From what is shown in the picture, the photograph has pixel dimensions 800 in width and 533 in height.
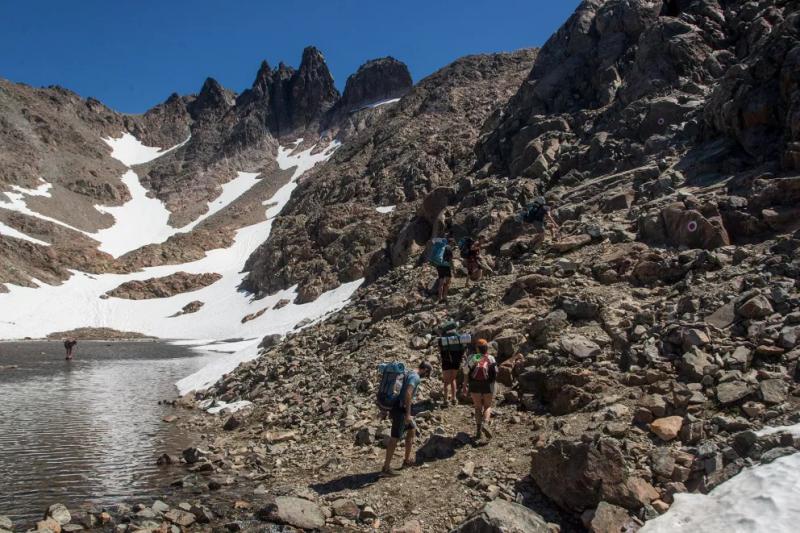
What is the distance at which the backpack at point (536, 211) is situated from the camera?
2172cm

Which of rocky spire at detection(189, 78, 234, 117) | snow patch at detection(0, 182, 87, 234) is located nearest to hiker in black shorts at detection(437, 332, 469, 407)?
snow patch at detection(0, 182, 87, 234)

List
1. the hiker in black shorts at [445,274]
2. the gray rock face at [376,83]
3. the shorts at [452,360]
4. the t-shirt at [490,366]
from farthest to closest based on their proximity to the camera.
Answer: the gray rock face at [376,83] < the hiker in black shorts at [445,274] < the shorts at [452,360] < the t-shirt at [490,366]

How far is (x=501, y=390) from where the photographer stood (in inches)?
496

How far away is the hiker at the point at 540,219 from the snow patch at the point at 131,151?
520 ft

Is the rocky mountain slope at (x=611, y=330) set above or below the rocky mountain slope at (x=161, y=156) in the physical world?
below

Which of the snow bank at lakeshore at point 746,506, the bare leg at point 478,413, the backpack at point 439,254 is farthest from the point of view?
the backpack at point 439,254

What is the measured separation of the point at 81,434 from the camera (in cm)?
1611

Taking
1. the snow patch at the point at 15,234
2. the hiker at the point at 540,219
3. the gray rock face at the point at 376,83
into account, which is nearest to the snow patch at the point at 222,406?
the hiker at the point at 540,219

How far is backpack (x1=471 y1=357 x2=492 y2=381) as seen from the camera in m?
10.9

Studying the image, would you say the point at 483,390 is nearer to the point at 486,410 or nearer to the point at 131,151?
the point at 486,410

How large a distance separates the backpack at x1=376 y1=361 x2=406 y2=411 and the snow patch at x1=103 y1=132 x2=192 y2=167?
546ft

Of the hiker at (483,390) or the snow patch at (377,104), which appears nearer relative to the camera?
the hiker at (483,390)

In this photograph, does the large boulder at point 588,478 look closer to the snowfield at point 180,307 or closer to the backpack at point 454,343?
the backpack at point 454,343

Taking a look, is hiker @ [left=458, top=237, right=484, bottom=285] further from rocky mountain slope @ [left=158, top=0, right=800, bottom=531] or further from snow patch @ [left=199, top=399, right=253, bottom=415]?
snow patch @ [left=199, top=399, right=253, bottom=415]
